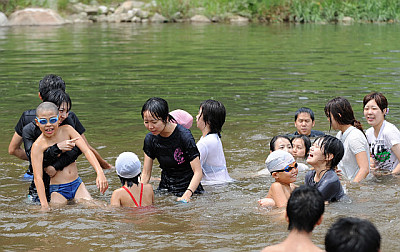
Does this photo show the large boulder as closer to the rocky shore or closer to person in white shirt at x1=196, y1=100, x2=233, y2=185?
the rocky shore

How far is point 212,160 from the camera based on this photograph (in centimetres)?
664

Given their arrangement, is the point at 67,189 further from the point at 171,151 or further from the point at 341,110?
the point at 341,110

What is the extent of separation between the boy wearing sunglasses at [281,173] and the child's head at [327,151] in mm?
202

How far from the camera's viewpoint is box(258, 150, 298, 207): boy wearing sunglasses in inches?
223

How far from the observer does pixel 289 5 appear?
33125 mm

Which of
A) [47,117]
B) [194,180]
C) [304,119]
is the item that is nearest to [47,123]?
[47,117]

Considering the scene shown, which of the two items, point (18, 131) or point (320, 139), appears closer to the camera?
point (320, 139)

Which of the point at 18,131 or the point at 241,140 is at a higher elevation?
the point at 18,131

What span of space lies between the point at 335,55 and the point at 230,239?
551 inches

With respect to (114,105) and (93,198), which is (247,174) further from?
(114,105)

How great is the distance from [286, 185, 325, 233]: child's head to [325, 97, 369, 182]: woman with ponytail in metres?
2.96

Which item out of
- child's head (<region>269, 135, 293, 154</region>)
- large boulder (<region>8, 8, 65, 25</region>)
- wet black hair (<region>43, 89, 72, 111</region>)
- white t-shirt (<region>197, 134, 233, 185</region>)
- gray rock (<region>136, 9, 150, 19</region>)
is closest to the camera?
wet black hair (<region>43, 89, 72, 111</region>)

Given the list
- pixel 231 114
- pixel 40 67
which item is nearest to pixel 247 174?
pixel 231 114

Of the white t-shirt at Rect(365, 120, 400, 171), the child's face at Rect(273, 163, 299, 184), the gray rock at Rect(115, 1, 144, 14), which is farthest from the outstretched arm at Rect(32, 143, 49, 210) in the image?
the gray rock at Rect(115, 1, 144, 14)
